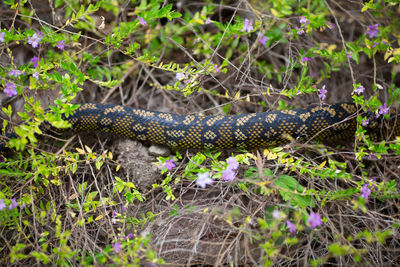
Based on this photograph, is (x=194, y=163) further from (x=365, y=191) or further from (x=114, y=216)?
(x=365, y=191)

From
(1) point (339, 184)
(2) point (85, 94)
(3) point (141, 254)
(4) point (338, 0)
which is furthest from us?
(2) point (85, 94)

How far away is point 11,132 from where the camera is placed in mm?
3555

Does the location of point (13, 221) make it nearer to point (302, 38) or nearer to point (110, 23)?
point (110, 23)

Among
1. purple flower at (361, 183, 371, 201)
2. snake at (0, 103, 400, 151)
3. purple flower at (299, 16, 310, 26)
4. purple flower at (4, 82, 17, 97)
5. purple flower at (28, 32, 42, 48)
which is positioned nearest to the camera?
purple flower at (361, 183, 371, 201)

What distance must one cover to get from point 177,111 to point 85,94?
1.23 meters

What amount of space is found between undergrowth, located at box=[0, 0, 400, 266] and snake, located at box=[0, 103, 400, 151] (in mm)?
156

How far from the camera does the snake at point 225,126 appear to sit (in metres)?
3.47

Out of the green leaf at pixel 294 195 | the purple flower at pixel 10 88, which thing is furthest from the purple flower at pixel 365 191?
the purple flower at pixel 10 88

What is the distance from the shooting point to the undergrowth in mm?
2572

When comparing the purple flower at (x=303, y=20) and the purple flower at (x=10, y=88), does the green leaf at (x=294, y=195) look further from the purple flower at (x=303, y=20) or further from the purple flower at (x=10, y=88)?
the purple flower at (x=10, y=88)

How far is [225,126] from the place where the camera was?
3.50 m

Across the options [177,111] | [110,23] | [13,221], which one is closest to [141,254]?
[13,221]

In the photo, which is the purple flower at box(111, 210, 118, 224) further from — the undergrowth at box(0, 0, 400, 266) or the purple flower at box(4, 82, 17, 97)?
the purple flower at box(4, 82, 17, 97)

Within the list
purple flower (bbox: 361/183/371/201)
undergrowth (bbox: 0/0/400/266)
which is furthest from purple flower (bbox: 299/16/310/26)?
purple flower (bbox: 361/183/371/201)
